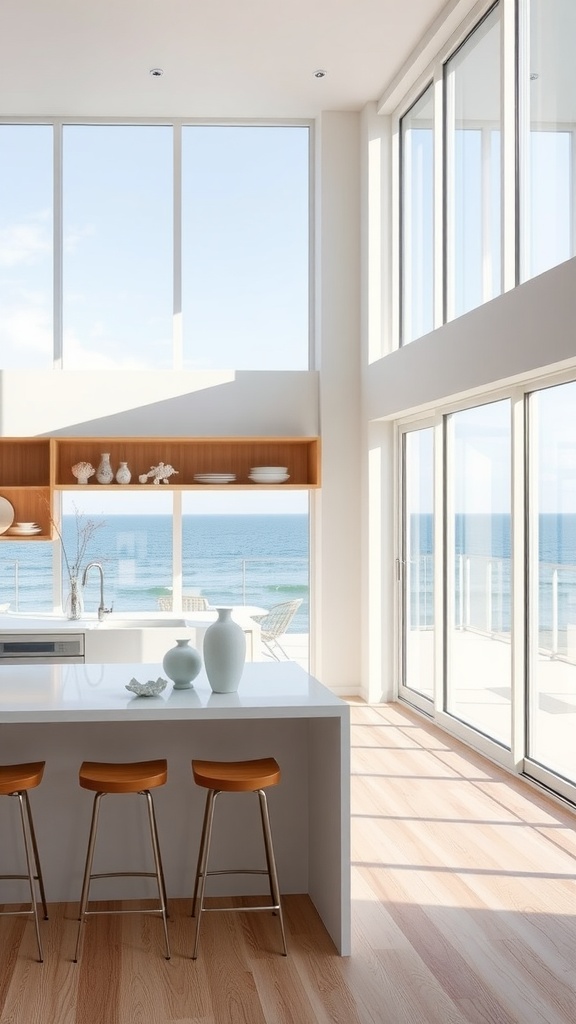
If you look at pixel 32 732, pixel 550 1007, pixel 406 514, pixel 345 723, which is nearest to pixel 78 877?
pixel 32 732

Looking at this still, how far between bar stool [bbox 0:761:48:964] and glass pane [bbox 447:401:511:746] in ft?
9.24

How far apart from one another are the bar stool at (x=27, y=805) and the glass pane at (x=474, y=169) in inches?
133

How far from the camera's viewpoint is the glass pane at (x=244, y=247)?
7.51 metres

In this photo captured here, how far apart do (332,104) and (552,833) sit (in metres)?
5.31

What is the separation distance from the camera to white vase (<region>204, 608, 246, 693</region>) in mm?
3311

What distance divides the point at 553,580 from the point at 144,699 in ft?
7.72

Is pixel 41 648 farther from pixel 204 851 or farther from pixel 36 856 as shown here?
pixel 204 851

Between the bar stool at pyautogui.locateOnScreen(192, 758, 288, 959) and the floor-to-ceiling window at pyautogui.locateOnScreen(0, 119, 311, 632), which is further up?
the floor-to-ceiling window at pyautogui.locateOnScreen(0, 119, 311, 632)

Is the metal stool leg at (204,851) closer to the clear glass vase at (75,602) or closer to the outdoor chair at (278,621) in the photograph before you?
the clear glass vase at (75,602)

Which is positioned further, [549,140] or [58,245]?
[58,245]

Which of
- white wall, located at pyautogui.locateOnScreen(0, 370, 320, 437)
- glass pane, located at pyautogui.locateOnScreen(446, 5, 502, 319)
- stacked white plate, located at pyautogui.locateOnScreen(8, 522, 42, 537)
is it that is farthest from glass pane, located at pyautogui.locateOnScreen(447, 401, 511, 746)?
stacked white plate, located at pyautogui.locateOnScreen(8, 522, 42, 537)

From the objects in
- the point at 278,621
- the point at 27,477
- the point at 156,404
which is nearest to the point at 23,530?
the point at 27,477

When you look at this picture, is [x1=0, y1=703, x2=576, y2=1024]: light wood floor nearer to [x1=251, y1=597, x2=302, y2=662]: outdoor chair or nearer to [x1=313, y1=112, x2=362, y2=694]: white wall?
[x1=313, y1=112, x2=362, y2=694]: white wall

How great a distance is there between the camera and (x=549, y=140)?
4488 millimetres
